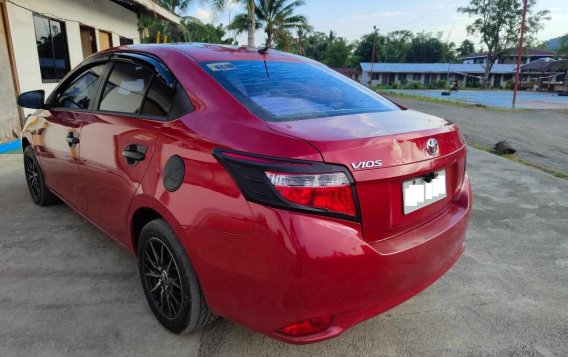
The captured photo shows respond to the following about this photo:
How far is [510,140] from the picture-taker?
425 inches

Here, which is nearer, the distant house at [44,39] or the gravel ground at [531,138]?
the distant house at [44,39]

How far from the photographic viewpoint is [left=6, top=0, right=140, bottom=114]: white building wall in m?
7.51

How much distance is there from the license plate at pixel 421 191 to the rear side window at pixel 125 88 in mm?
1606

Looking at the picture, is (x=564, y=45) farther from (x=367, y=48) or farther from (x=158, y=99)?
(x=158, y=99)

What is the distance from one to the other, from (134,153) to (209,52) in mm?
795

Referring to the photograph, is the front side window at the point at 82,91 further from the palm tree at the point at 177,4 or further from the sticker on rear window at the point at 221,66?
the palm tree at the point at 177,4

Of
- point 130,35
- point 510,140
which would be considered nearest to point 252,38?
point 130,35

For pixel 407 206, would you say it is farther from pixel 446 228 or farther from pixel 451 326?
pixel 451 326

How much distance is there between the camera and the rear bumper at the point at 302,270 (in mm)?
1654

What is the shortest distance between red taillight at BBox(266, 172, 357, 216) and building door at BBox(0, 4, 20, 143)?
7.40m

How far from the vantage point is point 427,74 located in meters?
67.2

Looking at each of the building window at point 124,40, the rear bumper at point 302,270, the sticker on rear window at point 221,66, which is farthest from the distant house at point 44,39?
the rear bumper at point 302,270

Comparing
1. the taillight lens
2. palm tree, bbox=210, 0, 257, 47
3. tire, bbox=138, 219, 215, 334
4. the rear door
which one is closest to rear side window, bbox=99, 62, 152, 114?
the rear door

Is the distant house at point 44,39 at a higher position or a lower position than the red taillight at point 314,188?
higher
